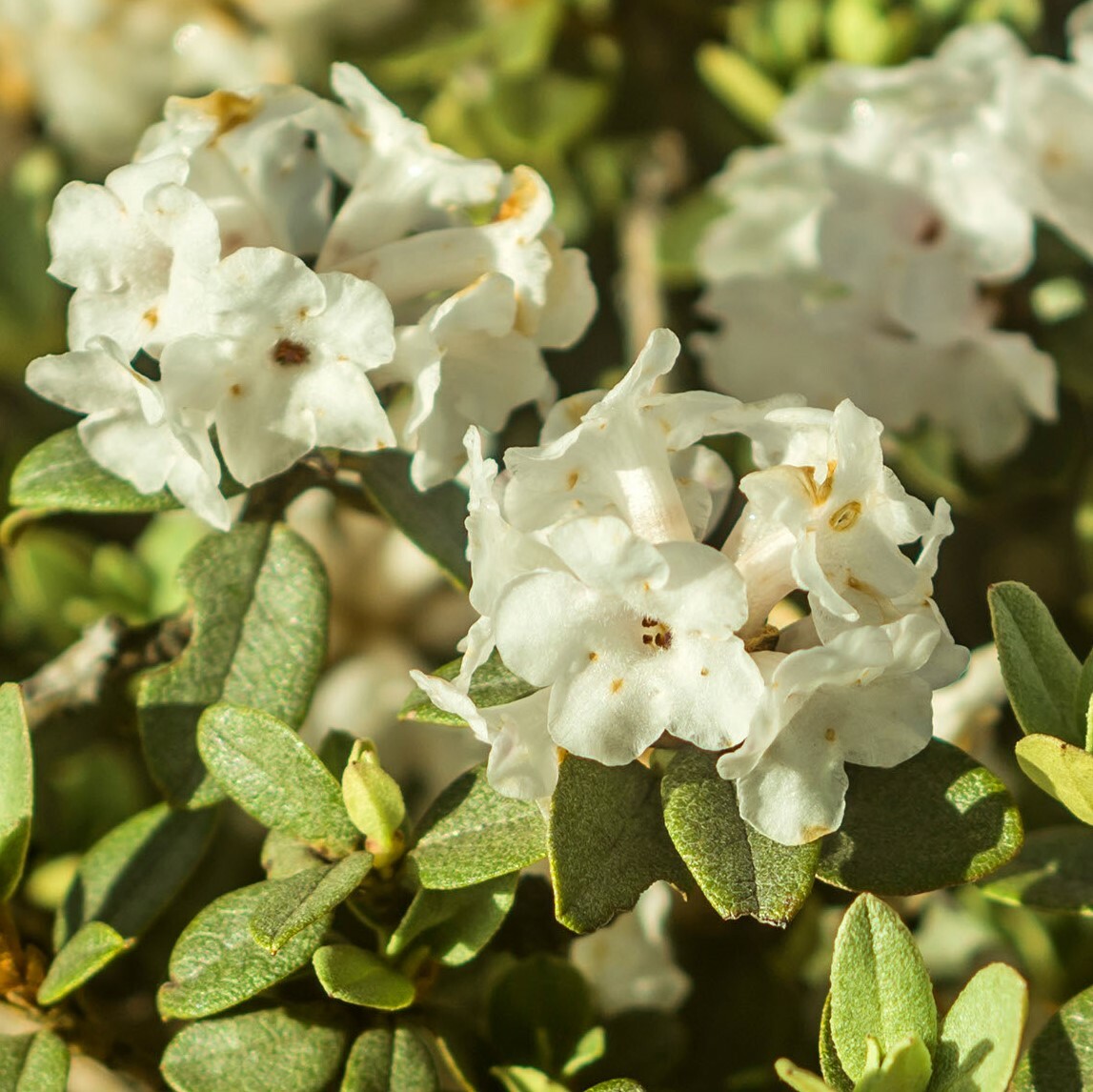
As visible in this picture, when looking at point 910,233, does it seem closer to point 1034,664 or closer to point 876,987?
point 1034,664

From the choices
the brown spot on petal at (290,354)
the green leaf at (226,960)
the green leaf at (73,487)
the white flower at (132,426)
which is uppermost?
the brown spot on petal at (290,354)

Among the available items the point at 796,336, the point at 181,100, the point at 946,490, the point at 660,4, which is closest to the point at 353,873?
the point at 181,100

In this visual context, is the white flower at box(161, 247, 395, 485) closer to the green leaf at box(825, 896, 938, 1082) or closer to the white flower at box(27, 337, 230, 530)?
the white flower at box(27, 337, 230, 530)

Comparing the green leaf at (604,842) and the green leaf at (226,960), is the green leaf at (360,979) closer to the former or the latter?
the green leaf at (226,960)

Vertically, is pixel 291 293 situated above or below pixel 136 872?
above

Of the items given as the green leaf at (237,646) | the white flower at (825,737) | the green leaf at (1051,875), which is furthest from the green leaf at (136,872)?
the green leaf at (1051,875)

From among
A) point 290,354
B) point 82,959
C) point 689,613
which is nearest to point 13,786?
point 82,959
